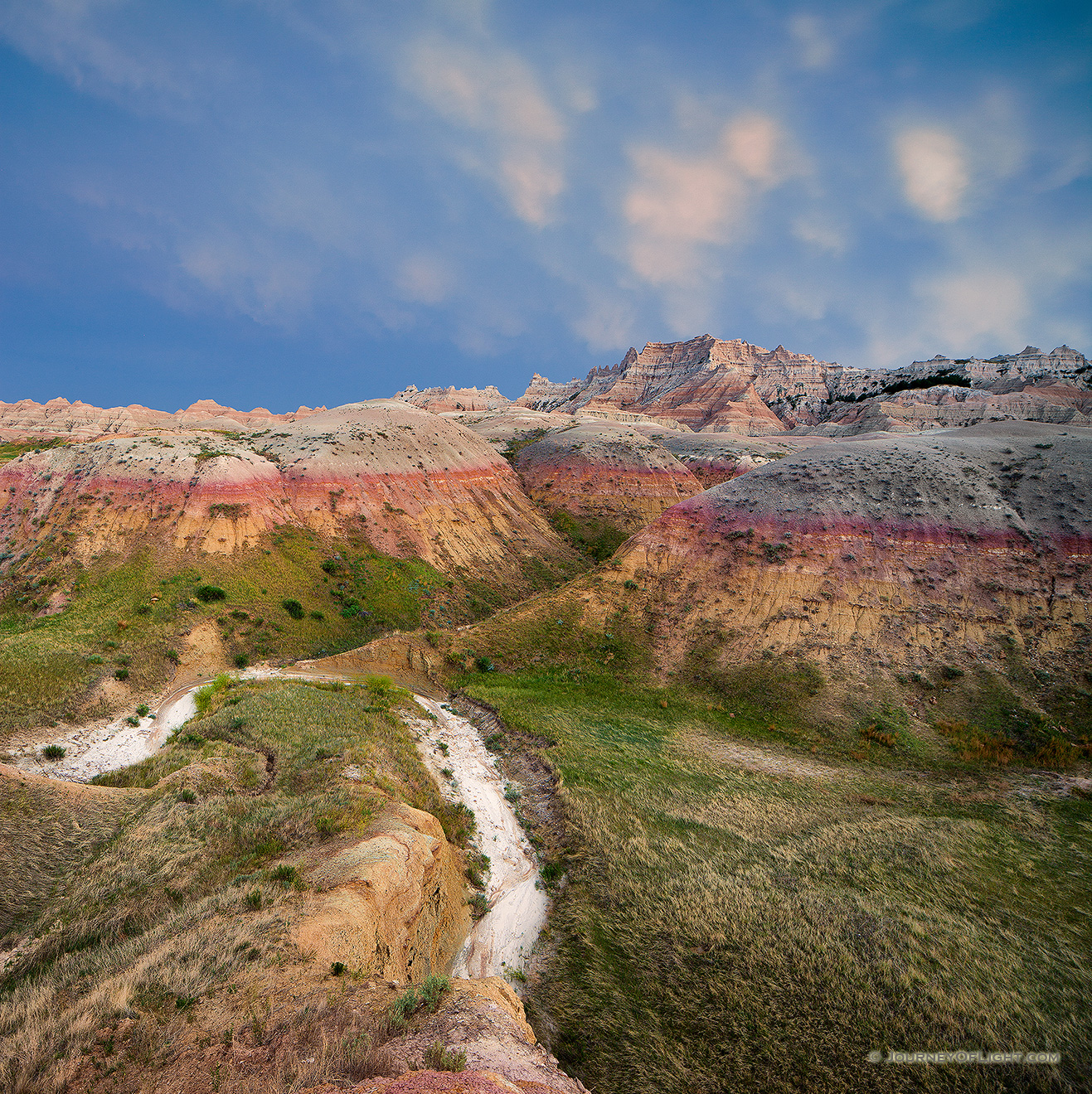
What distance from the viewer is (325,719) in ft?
66.9

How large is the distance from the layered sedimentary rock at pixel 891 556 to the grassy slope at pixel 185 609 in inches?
677

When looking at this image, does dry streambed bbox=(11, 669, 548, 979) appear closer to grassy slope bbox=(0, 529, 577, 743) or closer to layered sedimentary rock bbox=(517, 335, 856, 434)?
grassy slope bbox=(0, 529, 577, 743)

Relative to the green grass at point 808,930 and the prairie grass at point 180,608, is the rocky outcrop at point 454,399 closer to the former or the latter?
the prairie grass at point 180,608

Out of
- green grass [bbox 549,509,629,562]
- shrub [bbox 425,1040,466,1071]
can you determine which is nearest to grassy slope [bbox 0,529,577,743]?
green grass [bbox 549,509,629,562]

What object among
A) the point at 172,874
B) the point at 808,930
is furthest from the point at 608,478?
the point at 172,874

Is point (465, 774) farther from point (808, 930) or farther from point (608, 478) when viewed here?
point (608, 478)

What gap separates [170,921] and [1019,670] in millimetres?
34222

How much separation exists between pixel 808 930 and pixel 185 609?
1355 inches

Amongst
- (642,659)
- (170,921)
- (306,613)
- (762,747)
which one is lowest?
(762,747)

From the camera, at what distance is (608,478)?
2458 inches

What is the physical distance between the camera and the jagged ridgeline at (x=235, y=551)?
27109mm

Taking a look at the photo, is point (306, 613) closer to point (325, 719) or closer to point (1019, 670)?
point (325, 719)

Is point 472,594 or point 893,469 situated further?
point 472,594

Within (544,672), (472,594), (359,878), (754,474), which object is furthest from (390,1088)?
(754,474)
